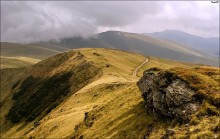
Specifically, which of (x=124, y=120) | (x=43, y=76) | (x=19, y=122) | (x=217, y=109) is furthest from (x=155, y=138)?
(x=43, y=76)

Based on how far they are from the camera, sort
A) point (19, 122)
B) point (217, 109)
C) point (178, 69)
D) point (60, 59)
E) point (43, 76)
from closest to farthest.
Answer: point (217, 109) → point (178, 69) → point (19, 122) → point (43, 76) → point (60, 59)

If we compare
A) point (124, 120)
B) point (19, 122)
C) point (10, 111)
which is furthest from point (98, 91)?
point (10, 111)

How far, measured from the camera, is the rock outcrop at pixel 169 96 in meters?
42.1

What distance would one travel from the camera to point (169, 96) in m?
45.1

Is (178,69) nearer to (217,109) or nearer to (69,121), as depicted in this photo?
(217,109)

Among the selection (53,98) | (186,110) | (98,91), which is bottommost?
(53,98)

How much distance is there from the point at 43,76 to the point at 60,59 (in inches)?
693

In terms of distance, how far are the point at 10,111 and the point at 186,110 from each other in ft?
422

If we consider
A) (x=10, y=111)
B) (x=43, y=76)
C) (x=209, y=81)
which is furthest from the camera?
(x=43, y=76)

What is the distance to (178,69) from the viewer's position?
162ft

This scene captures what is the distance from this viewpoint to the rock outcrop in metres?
42.1

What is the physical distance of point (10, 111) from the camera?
156625mm

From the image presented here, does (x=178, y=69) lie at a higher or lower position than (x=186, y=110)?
higher

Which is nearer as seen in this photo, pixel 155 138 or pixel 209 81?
pixel 155 138
